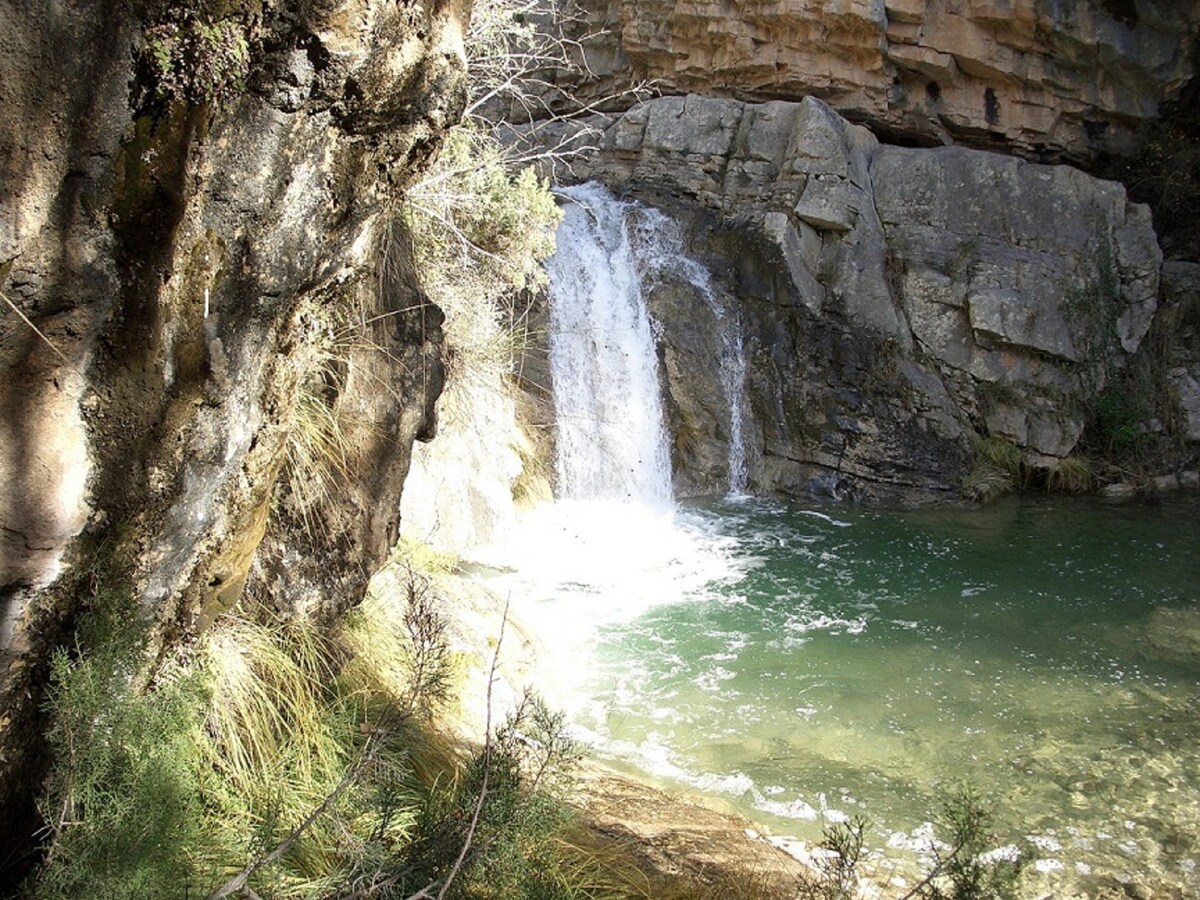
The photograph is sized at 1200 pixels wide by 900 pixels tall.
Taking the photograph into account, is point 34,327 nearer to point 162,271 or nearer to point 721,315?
point 162,271

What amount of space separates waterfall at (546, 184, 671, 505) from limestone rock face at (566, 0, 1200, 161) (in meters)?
3.43

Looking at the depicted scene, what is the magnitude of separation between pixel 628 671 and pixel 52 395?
426 cm

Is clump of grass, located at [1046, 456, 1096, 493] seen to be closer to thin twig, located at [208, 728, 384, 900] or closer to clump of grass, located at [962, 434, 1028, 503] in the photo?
clump of grass, located at [962, 434, 1028, 503]

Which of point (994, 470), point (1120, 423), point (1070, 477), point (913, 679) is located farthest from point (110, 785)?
point (1120, 423)

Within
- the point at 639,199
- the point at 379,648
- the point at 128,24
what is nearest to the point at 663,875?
the point at 379,648

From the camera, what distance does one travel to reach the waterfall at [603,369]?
9391 mm

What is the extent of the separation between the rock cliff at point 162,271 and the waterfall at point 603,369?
6.76m

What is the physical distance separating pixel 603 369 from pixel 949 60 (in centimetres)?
643

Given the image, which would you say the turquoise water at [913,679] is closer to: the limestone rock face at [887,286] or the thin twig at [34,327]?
the limestone rock face at [887,286]

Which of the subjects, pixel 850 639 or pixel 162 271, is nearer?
pixel 162 271

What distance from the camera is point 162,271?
6.40ft

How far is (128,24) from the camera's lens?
180 cm

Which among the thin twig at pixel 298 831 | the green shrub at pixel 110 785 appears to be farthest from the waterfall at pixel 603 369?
the green shrub at pixel 110 785

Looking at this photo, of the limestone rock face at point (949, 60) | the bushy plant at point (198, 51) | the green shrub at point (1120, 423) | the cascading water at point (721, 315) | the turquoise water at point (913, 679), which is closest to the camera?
the bushy plant at point (198, 51)
